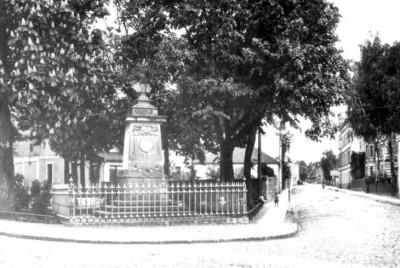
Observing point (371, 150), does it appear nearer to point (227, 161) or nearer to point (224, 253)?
point (227, 161)

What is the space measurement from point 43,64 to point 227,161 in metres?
10.1

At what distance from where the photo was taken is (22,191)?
21.9m

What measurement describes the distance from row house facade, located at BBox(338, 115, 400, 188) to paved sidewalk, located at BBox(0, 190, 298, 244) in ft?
98.0

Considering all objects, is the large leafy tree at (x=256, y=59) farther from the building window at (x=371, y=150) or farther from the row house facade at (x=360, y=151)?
the building window at (x=371, y=150)

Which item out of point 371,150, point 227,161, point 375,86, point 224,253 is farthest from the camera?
point 371,150

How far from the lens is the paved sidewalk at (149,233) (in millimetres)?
12180

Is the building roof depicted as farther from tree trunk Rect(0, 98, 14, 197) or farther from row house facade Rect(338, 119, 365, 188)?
tree trunk Rect(0, 98, 14, 197)

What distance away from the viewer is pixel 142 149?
670 inches

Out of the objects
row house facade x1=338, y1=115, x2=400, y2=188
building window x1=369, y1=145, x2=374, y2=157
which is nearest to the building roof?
row house facade x1=338, y1=115, x2=400, y2=188

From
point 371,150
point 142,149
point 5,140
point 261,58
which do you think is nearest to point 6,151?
point 5,140

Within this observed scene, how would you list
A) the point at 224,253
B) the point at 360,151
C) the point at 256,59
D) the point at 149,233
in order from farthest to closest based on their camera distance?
the point at 360,151, the point at 256,59, the point at 149,233, the point at 224,253

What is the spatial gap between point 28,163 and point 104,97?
110 ft

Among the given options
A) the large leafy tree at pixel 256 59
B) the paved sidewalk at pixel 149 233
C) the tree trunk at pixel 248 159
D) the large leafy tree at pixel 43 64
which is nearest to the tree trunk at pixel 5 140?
the large leafy tree at pixel 43 64

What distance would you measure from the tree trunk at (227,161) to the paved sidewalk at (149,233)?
802 cm
